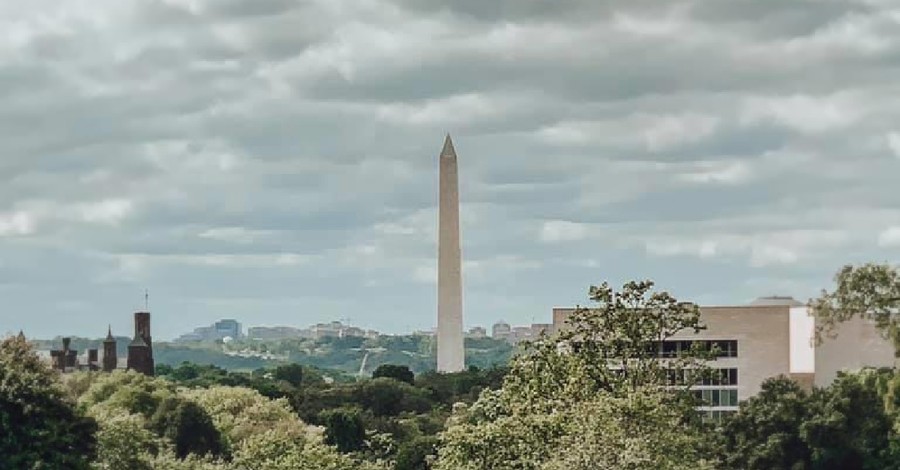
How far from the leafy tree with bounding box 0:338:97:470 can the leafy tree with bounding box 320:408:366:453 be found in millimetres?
37405

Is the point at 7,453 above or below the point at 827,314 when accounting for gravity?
below

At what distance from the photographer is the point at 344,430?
341ft

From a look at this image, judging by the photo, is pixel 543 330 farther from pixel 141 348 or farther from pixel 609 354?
pixel 141 348

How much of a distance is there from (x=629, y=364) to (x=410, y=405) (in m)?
70.5

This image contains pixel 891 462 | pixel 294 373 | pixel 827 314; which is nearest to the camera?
pixel 827 314

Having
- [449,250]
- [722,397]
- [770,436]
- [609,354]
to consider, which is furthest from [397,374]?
[609,354]

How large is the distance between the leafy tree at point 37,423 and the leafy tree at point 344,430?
37.4 metres

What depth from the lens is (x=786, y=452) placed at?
254 feet

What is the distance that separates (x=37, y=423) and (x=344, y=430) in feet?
137

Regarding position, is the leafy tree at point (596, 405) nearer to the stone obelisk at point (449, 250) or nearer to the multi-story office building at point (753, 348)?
the multi-story office building at point (753, 348)

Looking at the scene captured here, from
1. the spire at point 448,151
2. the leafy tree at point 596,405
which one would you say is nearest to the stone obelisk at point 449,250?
the spire at point 448,151

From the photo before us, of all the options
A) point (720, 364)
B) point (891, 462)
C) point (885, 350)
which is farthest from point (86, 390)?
point (891, 462)

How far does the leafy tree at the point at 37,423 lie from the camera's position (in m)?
62.0

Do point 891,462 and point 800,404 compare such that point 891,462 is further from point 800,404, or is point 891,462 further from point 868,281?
point 868,281
